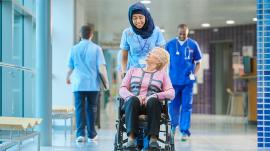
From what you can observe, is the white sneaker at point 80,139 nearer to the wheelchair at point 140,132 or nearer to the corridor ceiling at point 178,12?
the wheelchair at point 140,132

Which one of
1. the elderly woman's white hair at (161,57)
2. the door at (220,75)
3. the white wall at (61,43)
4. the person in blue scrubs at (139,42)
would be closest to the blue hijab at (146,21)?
the person in blue scrubs at (139,42)

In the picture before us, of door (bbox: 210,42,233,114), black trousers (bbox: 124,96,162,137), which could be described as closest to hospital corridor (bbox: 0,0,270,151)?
black trousers (bbox: 124,96,162,137)

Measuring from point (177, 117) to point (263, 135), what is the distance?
4.58 ft

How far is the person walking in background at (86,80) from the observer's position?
7.11 meters

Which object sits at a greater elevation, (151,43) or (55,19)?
(55,19)

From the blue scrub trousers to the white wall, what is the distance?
296 cm

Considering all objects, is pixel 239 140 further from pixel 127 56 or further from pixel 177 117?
pixel 127 56

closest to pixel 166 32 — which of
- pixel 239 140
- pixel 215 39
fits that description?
pixel 215 39

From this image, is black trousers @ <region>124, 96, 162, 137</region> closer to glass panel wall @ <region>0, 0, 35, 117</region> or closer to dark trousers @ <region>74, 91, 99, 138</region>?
glass panel wall @ <region>0, 0, 35, 117</region>

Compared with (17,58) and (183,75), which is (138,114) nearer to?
(183,75)

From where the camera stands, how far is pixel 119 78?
6.81 meters

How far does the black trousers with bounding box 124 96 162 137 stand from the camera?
156 inches

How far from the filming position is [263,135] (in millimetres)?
6469

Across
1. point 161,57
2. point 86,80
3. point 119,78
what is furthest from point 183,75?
point 161,57
